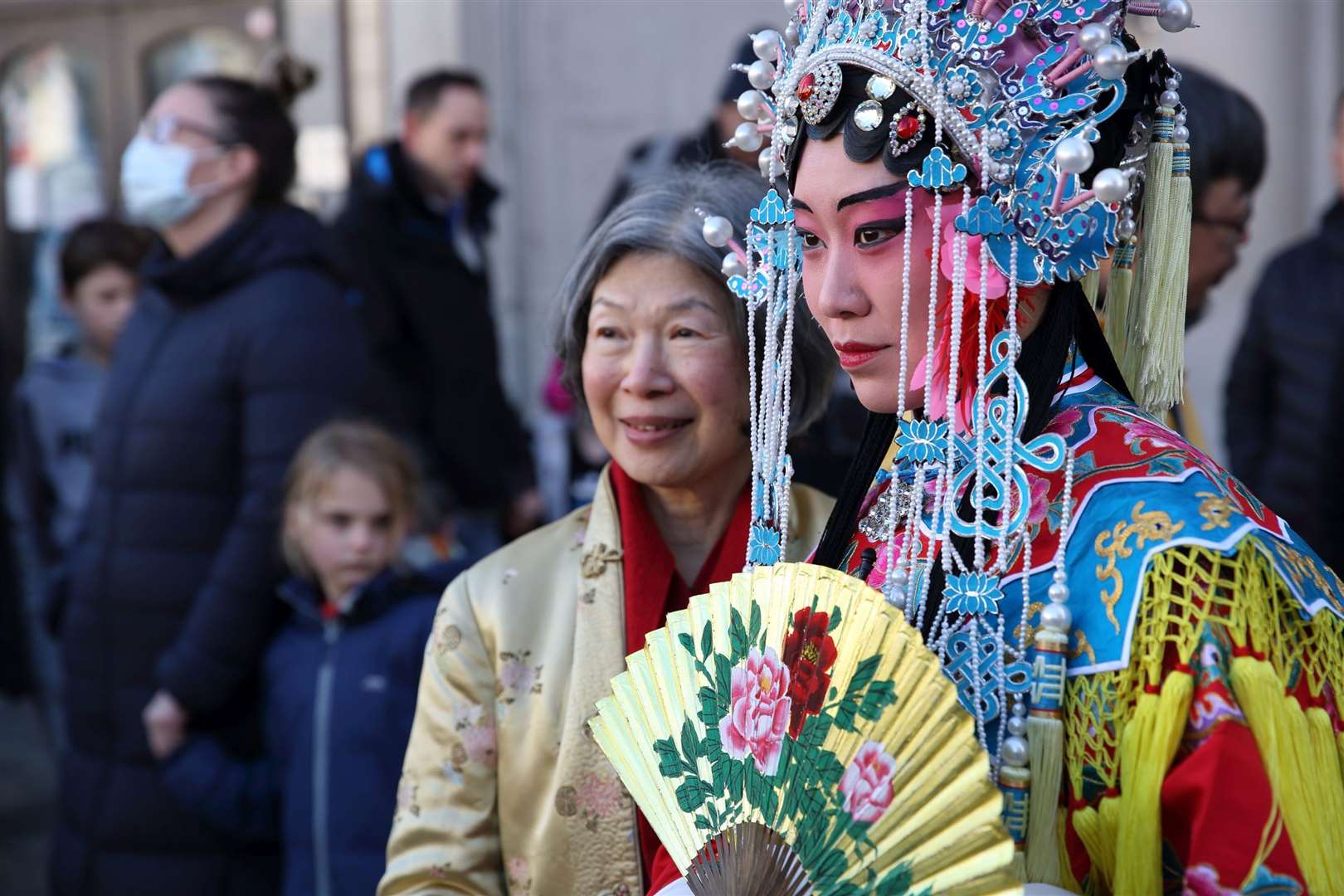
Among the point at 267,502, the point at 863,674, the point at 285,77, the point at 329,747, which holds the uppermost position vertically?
the point at 285,77

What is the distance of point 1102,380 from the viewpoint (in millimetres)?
1776

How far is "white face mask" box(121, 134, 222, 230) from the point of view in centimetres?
Result: 377

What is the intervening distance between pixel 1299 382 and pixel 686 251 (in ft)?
8.12

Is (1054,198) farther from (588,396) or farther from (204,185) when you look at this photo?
(204,185)

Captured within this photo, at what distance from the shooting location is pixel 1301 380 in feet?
13.7

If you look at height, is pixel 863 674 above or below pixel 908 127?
below

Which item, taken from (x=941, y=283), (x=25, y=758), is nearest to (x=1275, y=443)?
(x=941, y=283)

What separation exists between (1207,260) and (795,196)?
148cm

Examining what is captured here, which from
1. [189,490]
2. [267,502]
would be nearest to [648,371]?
[267,502]

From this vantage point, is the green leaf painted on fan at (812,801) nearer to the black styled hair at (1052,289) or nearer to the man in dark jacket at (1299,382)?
the black styled hair at (1052,289)

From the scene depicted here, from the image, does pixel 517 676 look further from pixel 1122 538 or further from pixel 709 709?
pixel 1122 538

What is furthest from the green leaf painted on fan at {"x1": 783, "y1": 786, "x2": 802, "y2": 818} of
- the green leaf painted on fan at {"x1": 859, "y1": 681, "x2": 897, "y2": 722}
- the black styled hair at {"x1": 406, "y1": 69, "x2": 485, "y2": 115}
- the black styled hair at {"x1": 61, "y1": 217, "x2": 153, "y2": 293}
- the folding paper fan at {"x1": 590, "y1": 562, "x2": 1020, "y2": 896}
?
the black styled hair at {"x1": 61, "y1": 217, "x2": 153, "y2": 293}

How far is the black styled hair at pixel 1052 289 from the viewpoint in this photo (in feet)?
5.54

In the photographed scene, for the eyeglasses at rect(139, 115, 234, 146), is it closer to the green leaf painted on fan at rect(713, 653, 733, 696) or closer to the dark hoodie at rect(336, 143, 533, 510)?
the dark hoodie at rect(336, 143, 533, 510)
